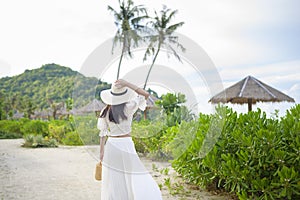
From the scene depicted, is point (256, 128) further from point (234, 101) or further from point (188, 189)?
point (234, 101)

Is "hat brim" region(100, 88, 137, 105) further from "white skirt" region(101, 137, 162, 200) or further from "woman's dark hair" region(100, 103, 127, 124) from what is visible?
"white skirt" region(101, 137, 162, 200)

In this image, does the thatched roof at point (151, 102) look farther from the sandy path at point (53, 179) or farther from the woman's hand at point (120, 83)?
the sandy path at point (53, 179)

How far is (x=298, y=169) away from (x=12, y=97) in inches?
1040

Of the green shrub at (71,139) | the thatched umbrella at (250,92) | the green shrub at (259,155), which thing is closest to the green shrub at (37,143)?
the green shrub at (71,139)

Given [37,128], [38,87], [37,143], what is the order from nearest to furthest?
[37,143], [37,128], [38,87]

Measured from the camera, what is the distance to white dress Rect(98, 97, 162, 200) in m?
3.00

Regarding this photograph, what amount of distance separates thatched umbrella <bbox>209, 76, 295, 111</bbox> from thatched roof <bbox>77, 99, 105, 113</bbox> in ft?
27.1

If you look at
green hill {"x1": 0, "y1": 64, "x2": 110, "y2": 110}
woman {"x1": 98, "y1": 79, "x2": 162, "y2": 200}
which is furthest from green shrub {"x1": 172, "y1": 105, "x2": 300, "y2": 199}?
green hill {"x1": 0, "y1": 64, "x2": 110, "y2": 110}

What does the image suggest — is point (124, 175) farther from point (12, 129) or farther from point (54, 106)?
point (54, 106)

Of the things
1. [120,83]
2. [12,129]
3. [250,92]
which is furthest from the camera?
[12,129]

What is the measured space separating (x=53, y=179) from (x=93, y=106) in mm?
3012

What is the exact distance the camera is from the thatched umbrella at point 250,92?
11375mm

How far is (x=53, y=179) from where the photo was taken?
19.3 feet

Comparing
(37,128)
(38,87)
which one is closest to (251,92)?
(37,128)
